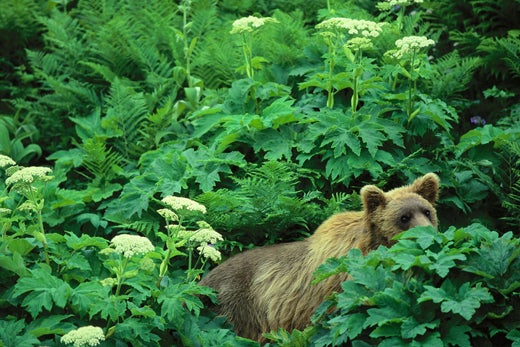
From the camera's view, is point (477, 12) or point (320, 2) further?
point (320, 2)

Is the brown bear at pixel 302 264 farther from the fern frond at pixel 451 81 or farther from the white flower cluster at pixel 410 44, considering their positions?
the fern frond at pixel 451 81

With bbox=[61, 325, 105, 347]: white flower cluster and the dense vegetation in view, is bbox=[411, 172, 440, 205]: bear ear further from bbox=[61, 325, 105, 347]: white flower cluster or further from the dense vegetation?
bbox=[61, 325, 105, 347]: white flower cluster

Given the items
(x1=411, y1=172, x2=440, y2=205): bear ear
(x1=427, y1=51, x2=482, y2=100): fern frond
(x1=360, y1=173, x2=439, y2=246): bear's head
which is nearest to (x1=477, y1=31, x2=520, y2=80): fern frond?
(x1=427, y1=51, x2=482, y2=100): fern frond

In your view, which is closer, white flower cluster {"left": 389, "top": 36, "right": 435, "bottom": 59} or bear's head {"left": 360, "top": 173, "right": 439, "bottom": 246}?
bear's head {"left": 360, "top": 173, "right": 439, "bottom": 246}

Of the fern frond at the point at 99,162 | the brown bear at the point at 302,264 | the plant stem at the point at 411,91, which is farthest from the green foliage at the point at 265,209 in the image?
the fern frond at the point at 99,162

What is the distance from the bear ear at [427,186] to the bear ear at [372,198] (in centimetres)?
32

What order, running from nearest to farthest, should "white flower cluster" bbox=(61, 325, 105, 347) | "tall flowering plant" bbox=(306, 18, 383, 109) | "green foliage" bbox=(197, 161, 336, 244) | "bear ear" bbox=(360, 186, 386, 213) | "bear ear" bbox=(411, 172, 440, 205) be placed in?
"white flower cluster" bbox=(61, 325, 105, 347), "bear ear" bbox=(360, 186, 386, 213), "bear ear" bbox=(411, 172, 440, 205), "green foliage" bbox=(197, 161, 336, 244), "tall flowering plant" bbox=(306, 18, 383, 109)

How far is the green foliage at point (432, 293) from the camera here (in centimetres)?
526

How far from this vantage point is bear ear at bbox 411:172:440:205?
694 cm

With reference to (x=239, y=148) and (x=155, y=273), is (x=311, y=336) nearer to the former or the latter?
(x=155, y=273)

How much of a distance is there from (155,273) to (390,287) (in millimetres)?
1781

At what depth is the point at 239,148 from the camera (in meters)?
8.57

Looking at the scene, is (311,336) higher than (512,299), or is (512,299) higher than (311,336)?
(512,299)

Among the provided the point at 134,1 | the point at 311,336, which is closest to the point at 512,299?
the point at 311,336
